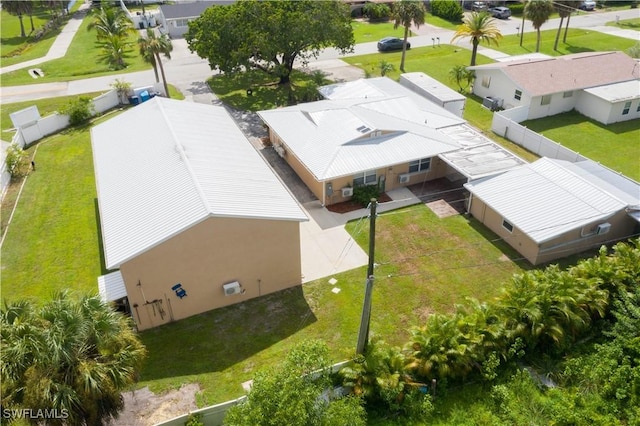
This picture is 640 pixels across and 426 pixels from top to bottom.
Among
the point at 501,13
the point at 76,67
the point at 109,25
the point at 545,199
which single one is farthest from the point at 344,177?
the point at 501,13

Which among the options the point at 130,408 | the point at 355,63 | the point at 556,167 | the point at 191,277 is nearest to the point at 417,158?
the point at 556,167

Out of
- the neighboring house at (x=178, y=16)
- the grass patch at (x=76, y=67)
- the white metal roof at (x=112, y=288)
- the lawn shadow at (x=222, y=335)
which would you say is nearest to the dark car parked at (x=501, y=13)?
the neighboring house at (x=178, y=16)

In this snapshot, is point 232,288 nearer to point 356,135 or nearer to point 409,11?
point 356,135

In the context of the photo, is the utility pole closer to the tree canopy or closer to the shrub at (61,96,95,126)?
the tree canopy

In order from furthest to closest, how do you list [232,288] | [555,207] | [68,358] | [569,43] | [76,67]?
[569,43]
[76,67]
[555,207]
[232,288]
[68,358]

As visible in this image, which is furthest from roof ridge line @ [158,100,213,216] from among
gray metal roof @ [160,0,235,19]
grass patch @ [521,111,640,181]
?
gray metal roof @ [160,0,235,19]

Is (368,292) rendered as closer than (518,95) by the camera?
Yes

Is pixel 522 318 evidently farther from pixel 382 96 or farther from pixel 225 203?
pixel 382 96

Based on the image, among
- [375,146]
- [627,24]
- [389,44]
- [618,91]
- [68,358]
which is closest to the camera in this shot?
[68,358]
